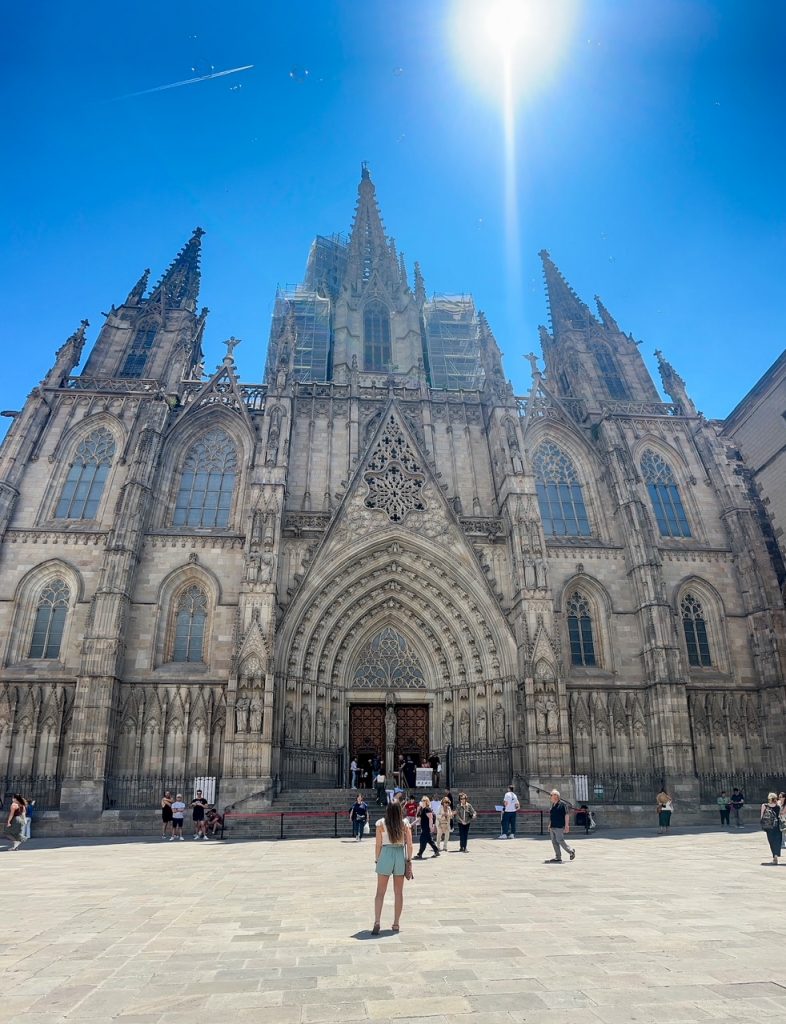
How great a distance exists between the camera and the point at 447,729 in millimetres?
22703

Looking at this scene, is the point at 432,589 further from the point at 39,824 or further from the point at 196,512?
the point at 39,824

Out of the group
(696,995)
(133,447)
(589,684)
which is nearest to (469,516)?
(589,684)

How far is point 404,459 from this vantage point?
86.1ft

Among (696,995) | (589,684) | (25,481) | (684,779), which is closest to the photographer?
(696,995)

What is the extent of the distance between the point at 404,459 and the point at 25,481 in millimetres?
16072

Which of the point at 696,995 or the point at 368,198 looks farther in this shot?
the point at 368,198

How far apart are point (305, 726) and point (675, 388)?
2563 cm

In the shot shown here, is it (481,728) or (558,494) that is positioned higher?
(558,494)

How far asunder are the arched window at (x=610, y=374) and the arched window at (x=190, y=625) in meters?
24.9

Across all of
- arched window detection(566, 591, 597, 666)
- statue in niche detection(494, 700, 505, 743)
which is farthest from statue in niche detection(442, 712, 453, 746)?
arched window detection(566, 591, 597, 666)

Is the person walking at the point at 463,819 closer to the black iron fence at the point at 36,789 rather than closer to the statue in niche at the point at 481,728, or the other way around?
the statue in niche at the point at 481,728

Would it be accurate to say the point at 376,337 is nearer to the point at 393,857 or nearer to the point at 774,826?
the point at 774,826

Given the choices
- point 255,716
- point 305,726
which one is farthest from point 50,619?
point 305,726

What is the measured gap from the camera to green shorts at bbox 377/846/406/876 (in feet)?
19.6
